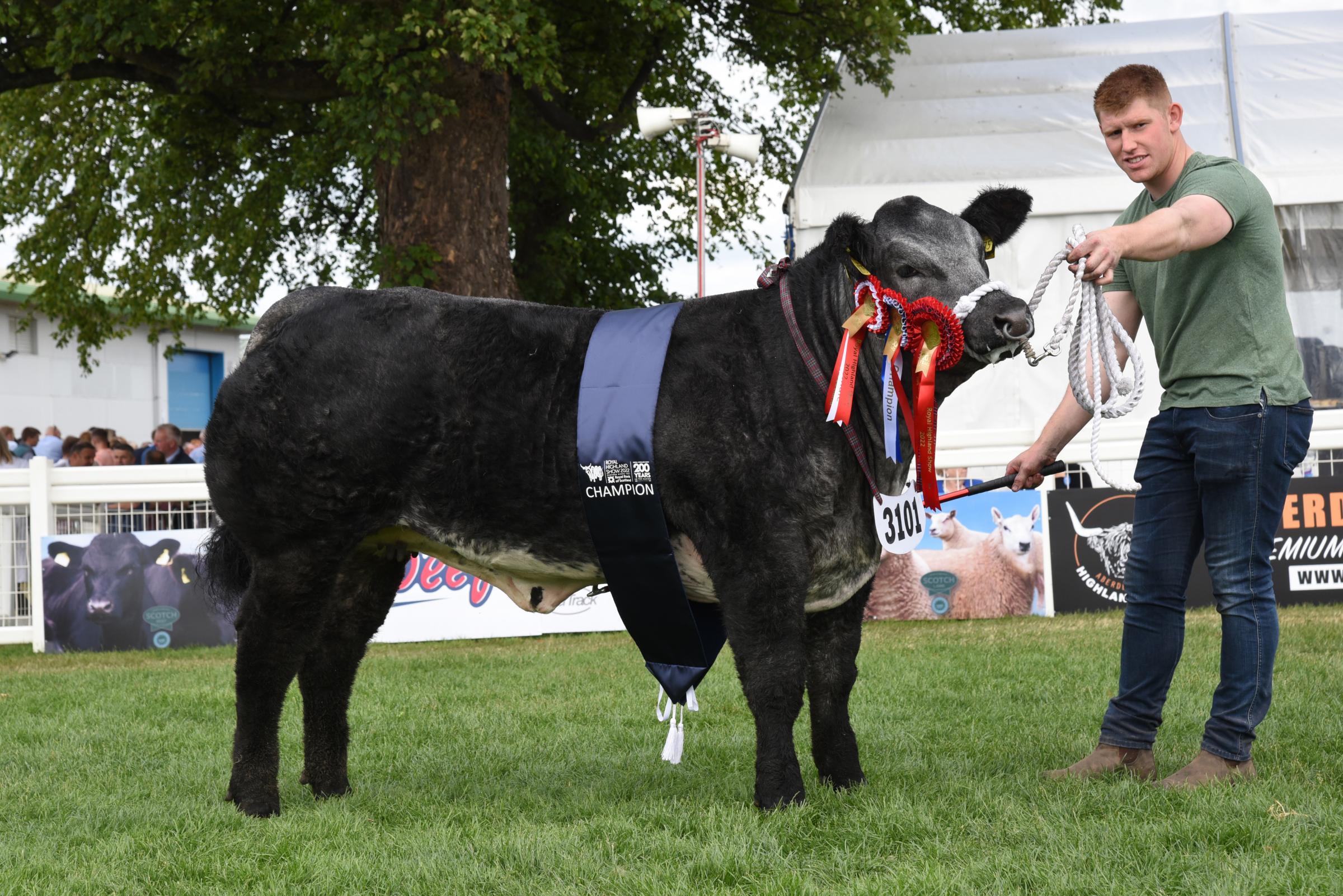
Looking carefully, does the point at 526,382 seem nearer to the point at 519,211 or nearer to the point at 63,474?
the point at 63,474

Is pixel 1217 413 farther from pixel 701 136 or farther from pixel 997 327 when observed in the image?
pixel 701 136

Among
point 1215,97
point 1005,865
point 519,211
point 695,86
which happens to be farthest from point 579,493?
point 695,86

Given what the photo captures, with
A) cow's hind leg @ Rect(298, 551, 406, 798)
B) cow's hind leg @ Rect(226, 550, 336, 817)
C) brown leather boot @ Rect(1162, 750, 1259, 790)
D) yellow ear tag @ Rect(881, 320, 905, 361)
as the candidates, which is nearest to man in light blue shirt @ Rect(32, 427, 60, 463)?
cow's hind leg @ Rect(298, 551, 406, 798)

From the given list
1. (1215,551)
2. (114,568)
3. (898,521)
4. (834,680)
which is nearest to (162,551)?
(114,568)

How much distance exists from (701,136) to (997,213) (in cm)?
973

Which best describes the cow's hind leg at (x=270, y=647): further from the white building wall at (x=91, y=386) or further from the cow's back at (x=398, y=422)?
the white building wall at (x=91, y=386)

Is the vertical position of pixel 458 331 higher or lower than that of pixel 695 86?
lower

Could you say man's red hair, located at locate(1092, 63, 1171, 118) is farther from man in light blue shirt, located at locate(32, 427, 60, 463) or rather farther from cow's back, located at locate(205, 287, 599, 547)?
man in light blue shirt, located at locate(32, 427, 60, 463)

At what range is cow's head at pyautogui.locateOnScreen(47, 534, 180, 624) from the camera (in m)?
9.46

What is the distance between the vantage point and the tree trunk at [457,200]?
11.5m

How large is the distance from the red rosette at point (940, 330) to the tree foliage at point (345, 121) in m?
7.30

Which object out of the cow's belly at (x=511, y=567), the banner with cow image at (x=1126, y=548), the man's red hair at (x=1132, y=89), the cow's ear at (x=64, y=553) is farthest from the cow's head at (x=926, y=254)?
the cow's ear at (x=64, y=553)

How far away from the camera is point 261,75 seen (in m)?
13.3

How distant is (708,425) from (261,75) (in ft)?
36.0
